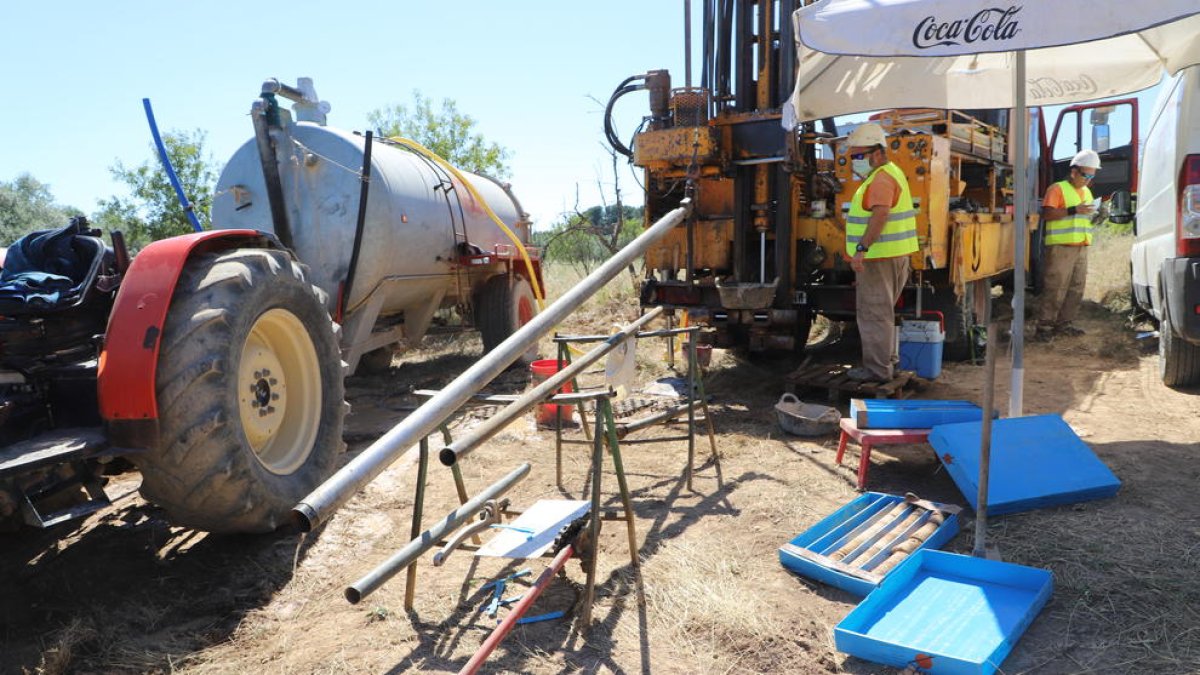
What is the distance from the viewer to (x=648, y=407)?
563 centimetres

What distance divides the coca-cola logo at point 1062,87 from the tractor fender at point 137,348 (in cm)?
571

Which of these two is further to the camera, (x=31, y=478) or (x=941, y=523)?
(x=941, y=523)

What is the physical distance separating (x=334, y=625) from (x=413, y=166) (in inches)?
190

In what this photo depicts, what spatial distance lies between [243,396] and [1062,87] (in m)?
5.81

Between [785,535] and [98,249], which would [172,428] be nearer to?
[98,249]

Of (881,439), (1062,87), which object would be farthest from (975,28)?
(1062,87)

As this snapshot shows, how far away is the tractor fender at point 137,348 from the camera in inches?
113

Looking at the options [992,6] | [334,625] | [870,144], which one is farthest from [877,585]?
[870,144]

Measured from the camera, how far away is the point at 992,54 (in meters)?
5.58

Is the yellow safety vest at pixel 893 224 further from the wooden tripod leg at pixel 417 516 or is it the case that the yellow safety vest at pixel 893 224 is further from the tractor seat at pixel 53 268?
the tractor seat at pixel 53 268

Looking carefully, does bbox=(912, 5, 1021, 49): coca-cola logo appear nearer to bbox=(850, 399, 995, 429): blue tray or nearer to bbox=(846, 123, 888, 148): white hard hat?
bbox=(850, 399, 995, 429): blue tray

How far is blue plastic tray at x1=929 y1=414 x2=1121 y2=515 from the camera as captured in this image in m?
3.82

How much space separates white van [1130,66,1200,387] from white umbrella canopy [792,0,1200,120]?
36cm

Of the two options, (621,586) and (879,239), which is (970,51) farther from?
(621,586)
